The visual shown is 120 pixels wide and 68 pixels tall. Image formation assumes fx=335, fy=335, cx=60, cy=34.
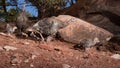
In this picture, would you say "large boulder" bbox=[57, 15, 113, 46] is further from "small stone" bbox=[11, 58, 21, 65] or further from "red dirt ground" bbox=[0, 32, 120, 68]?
"small stone" bbox=[11, 58, 21, 65]

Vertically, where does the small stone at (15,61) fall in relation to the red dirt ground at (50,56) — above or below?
above

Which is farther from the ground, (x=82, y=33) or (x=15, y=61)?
(x=15, y=61)

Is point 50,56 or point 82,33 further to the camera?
point 82,33

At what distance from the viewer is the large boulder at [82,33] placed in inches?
283

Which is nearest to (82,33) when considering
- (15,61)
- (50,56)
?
(50,56)

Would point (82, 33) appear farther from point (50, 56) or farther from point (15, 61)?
point (15, 61)

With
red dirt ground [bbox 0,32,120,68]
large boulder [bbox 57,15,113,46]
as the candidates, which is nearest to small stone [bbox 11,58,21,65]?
red dirt ground [bbox 0,32,120,68]

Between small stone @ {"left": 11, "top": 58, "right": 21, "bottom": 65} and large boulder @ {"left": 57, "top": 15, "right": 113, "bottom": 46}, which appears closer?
small stone @ {"left": 11, "top": 58, "right": 21, "bottom": 65}

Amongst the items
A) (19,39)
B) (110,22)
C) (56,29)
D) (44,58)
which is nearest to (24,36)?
(19,39)

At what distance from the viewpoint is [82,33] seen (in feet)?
23.9

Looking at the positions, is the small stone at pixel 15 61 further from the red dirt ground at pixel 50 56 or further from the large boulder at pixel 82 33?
the large boulder at pixel 82 33

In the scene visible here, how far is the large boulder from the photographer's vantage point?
23.6 ft

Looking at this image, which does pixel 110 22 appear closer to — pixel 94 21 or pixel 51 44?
pixel 94 21

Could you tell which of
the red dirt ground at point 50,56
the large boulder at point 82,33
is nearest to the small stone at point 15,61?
the red dirt ground at point 50,56
